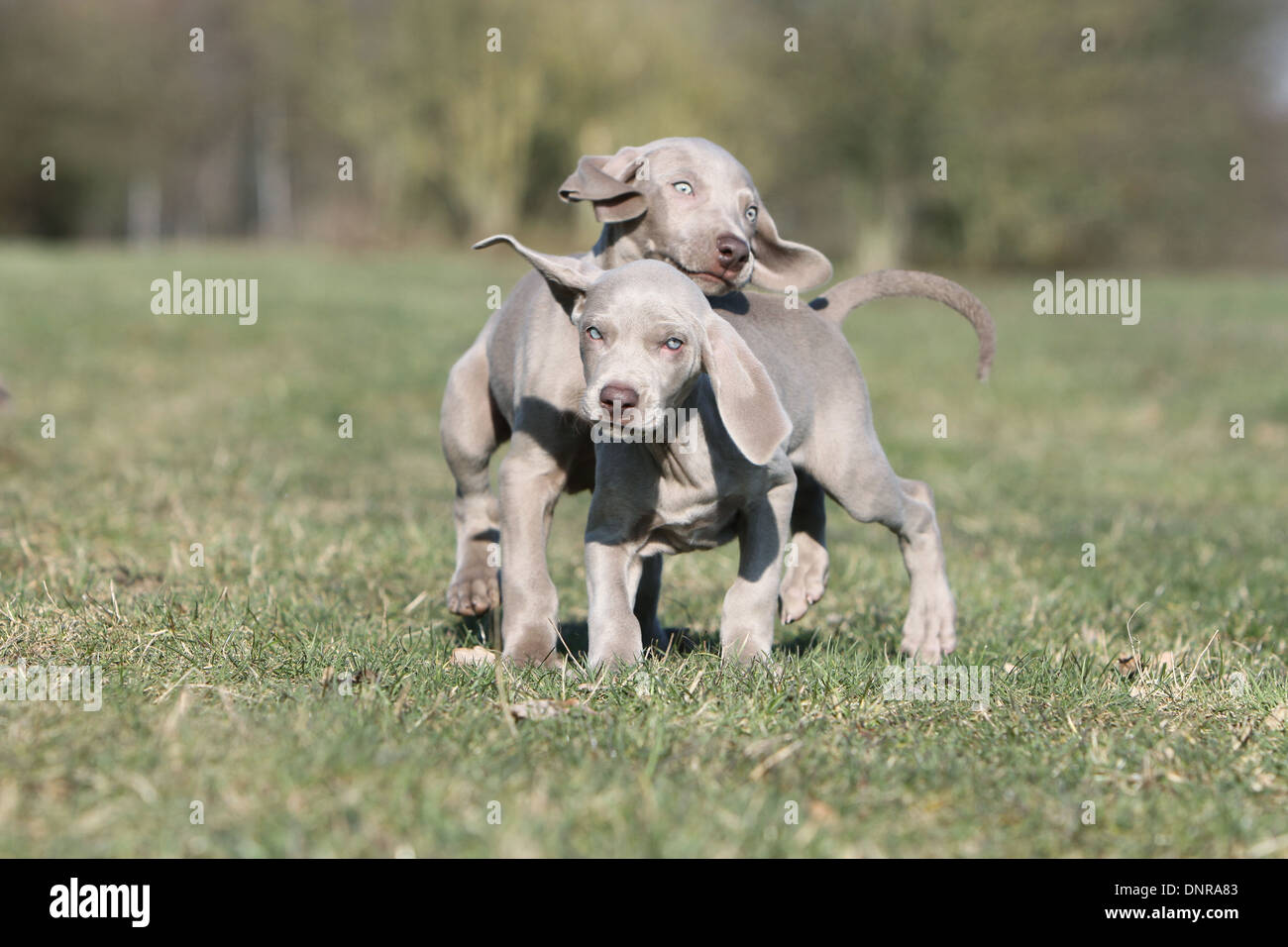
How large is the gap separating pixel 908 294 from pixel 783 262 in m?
0.55

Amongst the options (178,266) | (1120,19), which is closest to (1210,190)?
(1120,19)

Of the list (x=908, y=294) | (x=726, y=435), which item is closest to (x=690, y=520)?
(x=726, y=435)

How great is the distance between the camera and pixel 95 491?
20.5ft

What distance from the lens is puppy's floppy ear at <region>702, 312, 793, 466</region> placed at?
329cm

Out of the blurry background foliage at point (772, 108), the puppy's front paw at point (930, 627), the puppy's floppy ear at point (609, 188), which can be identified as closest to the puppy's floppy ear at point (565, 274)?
the puppy's floppy ear at point (609, 188)

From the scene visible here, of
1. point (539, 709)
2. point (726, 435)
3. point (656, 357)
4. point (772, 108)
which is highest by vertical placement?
point (772, 108)

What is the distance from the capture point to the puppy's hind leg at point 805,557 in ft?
14.2

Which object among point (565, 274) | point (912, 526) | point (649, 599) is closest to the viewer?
point (565, 274)

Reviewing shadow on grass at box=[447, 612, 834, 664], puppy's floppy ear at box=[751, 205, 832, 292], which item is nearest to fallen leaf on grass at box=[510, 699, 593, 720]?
shadow on grass at box=[447, 612, 834, 664]

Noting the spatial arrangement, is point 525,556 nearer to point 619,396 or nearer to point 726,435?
point 726,435

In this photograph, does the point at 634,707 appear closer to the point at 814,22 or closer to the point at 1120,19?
the point at 814,22

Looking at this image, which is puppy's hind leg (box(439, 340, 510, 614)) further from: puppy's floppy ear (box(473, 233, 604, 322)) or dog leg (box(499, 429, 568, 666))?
puppy's floppy ear (box(473, 233, 604, 322))

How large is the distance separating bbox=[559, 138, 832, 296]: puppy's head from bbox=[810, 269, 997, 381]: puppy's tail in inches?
14.4

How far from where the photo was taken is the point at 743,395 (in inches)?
131
